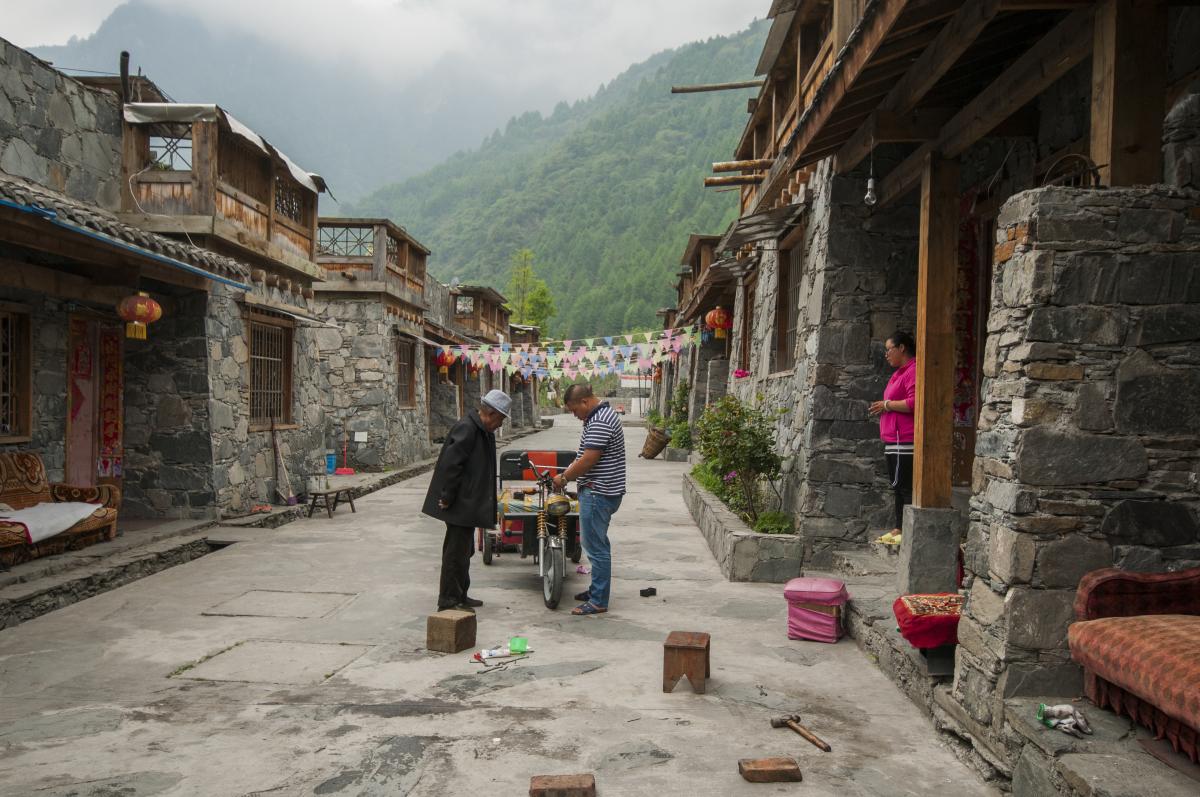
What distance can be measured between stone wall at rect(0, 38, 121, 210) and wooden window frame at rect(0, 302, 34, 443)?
1.42 m

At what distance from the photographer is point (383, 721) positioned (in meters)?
4.34

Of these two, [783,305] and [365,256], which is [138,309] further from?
[365,256]

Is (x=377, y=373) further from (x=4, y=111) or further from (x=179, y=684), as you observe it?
(x=179, y=684)

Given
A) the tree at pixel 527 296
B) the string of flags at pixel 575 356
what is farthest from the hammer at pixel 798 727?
the tree at pixel 527 296

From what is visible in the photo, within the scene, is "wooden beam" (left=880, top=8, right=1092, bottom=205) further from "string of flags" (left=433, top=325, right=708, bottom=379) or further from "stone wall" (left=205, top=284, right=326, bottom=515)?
"string of flags" (left=433, top=325, right=708, bottom=379)

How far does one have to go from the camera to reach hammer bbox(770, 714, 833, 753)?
4.06 m

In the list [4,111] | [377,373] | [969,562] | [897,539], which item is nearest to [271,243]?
[4,111]

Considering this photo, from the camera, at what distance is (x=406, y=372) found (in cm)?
1969

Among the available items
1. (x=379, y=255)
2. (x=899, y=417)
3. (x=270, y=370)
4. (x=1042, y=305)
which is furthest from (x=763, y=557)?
(x=379, y=255)

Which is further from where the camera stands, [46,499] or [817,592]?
[46,499]

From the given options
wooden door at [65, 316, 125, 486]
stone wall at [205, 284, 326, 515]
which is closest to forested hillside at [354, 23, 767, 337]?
stone wall at [205, 284, 326, 515]

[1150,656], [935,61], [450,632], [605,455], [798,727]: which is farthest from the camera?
Result: [605,455]

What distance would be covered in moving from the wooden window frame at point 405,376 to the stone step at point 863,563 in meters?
12.7

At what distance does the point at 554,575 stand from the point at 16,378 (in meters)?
6.03
